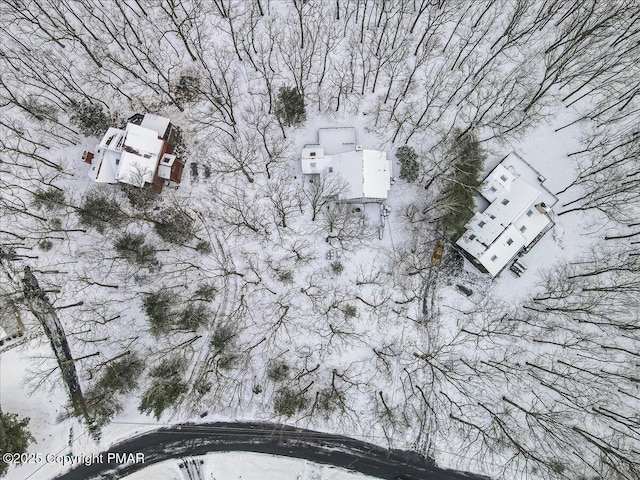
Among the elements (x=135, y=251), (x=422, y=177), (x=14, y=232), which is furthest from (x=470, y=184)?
(x=14, y=232)

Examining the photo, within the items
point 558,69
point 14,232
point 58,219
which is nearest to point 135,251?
point 58,219

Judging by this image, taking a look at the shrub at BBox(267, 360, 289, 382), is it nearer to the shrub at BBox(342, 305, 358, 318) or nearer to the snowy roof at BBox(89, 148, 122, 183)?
the shrub at BBox(342, 305, 358, 318)

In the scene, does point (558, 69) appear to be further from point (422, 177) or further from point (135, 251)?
point (135, 251)

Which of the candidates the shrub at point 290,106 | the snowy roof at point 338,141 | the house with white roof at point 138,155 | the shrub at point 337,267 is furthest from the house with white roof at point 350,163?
the house with white roof at point 138,155

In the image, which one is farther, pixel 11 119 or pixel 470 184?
pixel 11 119

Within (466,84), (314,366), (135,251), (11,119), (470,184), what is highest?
(466,84)

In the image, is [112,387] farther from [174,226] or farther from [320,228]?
[320,228]

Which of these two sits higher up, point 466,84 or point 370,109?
point 466,84
